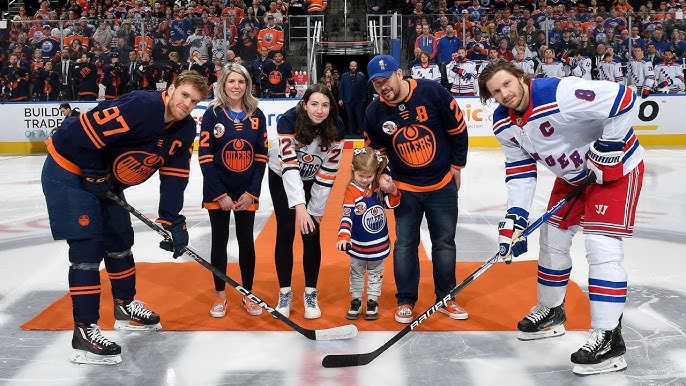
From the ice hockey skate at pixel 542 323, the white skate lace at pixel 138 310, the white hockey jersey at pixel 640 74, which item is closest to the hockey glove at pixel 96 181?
the white skate lace at pixel 138 310

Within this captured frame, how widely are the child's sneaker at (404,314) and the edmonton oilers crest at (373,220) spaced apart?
42 cm

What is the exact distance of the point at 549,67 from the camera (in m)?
13.5

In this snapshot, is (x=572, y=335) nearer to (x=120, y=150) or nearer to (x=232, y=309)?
(x=232, y=309)

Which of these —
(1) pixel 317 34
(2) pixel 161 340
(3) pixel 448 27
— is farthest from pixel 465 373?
(1) pixel 317 34

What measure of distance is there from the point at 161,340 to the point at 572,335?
2000 mm

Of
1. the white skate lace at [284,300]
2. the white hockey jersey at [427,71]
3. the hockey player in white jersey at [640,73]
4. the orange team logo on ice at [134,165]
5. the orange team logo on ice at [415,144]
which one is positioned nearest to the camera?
the orange team logo on ice at [134,165]

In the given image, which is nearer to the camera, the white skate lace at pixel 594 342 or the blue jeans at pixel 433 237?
the white skate lace at pixel 594 342

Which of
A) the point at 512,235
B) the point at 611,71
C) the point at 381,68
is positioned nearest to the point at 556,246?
the point at 512,235

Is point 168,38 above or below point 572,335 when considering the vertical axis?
above

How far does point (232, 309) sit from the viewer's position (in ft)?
14.6

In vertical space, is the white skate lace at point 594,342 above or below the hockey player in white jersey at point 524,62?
below

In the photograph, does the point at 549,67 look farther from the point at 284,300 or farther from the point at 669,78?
the point at 284,300

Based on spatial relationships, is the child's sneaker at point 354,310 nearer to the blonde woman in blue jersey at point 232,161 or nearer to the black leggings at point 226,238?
the blonde woman in blue jersey at point 232,161

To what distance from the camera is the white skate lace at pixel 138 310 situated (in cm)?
412
